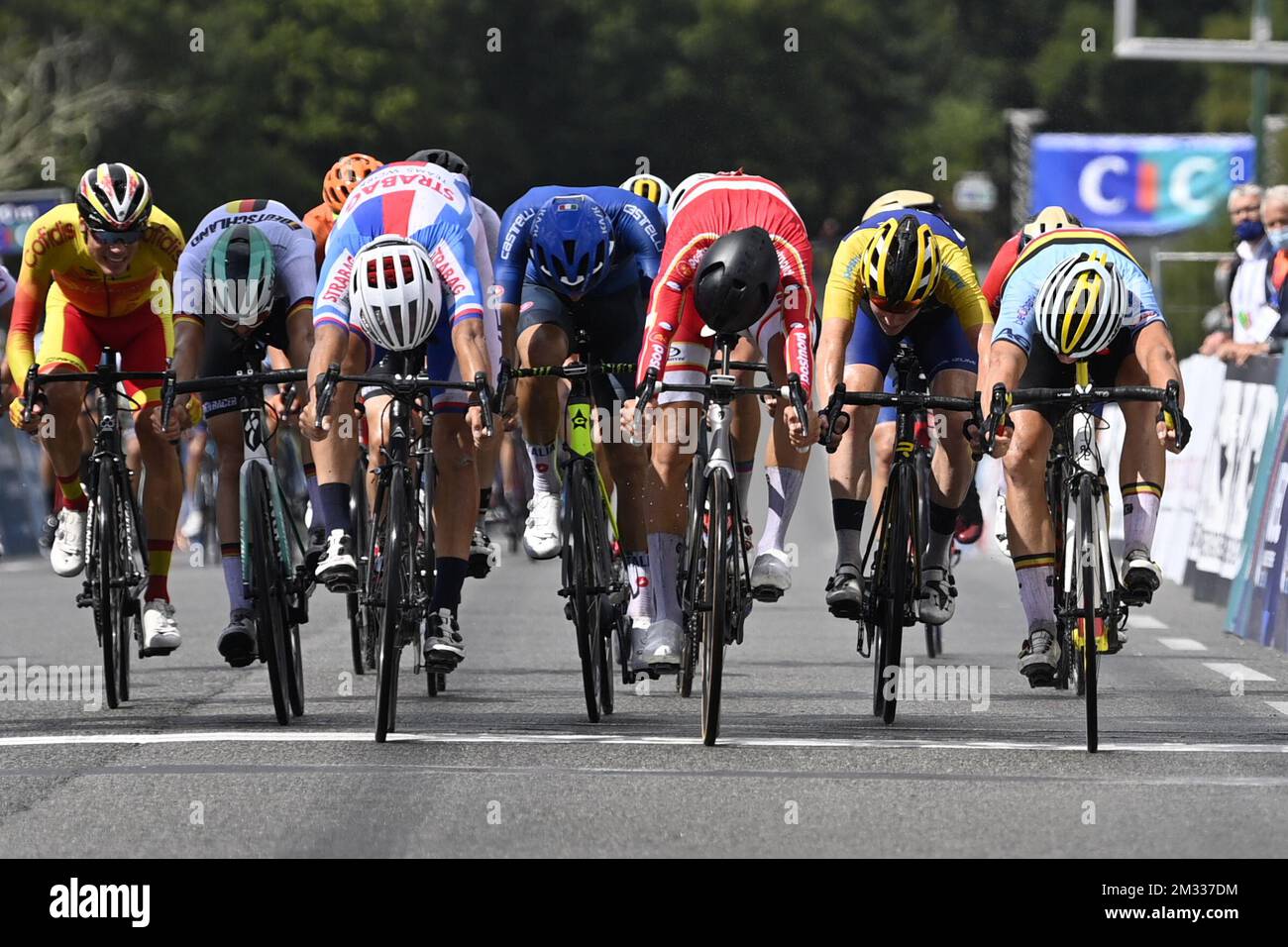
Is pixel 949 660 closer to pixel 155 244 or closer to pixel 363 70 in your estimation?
pixel 155 244

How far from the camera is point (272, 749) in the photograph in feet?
32.7

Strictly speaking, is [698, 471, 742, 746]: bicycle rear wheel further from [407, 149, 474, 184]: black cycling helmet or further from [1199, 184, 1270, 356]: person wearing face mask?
[1199, 184, 1270, 356]: person wearing face mask

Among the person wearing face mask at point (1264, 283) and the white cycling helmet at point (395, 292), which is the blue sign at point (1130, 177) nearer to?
the person wearing face mask at point (1264, 283)

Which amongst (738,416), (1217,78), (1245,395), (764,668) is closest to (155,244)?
(738,416)

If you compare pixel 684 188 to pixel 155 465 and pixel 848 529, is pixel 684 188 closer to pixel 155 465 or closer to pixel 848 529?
pixel 848 529

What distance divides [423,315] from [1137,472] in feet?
9.40

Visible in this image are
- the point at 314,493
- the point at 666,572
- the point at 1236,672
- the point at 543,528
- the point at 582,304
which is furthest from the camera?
the point at 1236,672

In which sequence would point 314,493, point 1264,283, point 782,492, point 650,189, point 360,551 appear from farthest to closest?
1. point 1264,283
2. point 650,189
3. point 314,493
4. point 360,551
5. point 782,492

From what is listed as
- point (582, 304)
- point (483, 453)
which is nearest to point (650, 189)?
point (582, 304)

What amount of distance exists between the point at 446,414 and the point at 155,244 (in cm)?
170

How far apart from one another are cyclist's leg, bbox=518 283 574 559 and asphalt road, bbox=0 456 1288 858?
0.69m

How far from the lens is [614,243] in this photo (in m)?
11.7

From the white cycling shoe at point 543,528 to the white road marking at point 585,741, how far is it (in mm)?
1283

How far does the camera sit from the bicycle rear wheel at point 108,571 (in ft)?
36.7
